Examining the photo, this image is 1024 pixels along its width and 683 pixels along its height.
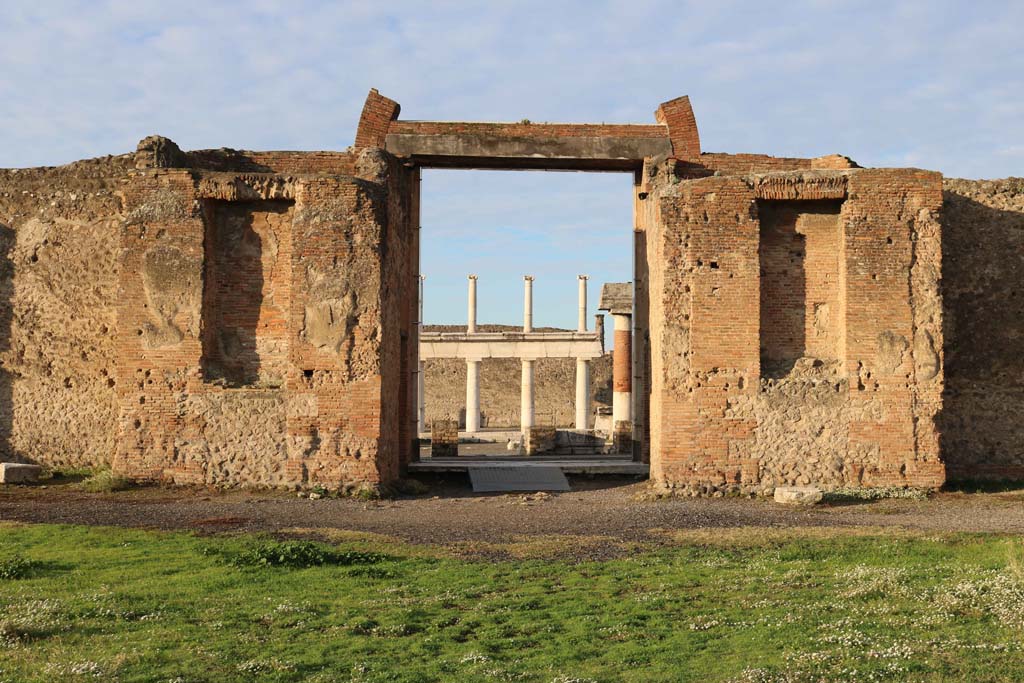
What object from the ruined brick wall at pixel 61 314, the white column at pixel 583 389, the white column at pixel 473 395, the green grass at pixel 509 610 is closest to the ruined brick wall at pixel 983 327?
the green grass at pixel 509 610

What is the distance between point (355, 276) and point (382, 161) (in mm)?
1954

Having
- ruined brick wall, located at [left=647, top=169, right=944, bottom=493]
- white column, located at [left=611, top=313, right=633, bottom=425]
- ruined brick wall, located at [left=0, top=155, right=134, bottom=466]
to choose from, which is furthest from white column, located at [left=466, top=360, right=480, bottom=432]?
ruined brick wall, located at [left=647, top=169, right=944, bottom=493]

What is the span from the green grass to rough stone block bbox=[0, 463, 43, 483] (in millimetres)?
4996

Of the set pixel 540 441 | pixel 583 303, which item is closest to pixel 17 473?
pixel 540 441

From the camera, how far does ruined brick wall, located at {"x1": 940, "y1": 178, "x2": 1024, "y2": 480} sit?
14.3m

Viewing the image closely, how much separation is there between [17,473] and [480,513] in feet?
21.2

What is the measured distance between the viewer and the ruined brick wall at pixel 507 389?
131 ft

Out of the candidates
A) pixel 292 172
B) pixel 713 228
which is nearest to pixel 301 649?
pixel 713 228

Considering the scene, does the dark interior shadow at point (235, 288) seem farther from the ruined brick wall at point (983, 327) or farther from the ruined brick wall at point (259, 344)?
the ruined brick wall at point (983, 327)

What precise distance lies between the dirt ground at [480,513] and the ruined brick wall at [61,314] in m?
1.00

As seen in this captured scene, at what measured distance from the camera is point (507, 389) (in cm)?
4094

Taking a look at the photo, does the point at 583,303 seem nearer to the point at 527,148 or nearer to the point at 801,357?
the point at 527,148

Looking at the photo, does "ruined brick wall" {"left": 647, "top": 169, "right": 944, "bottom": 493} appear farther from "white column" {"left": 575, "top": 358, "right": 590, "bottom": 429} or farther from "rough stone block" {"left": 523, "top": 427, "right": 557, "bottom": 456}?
"white column" {"left": 575, "top": 358, "right": 590, "bottom": 429}

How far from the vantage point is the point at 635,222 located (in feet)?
53.7
